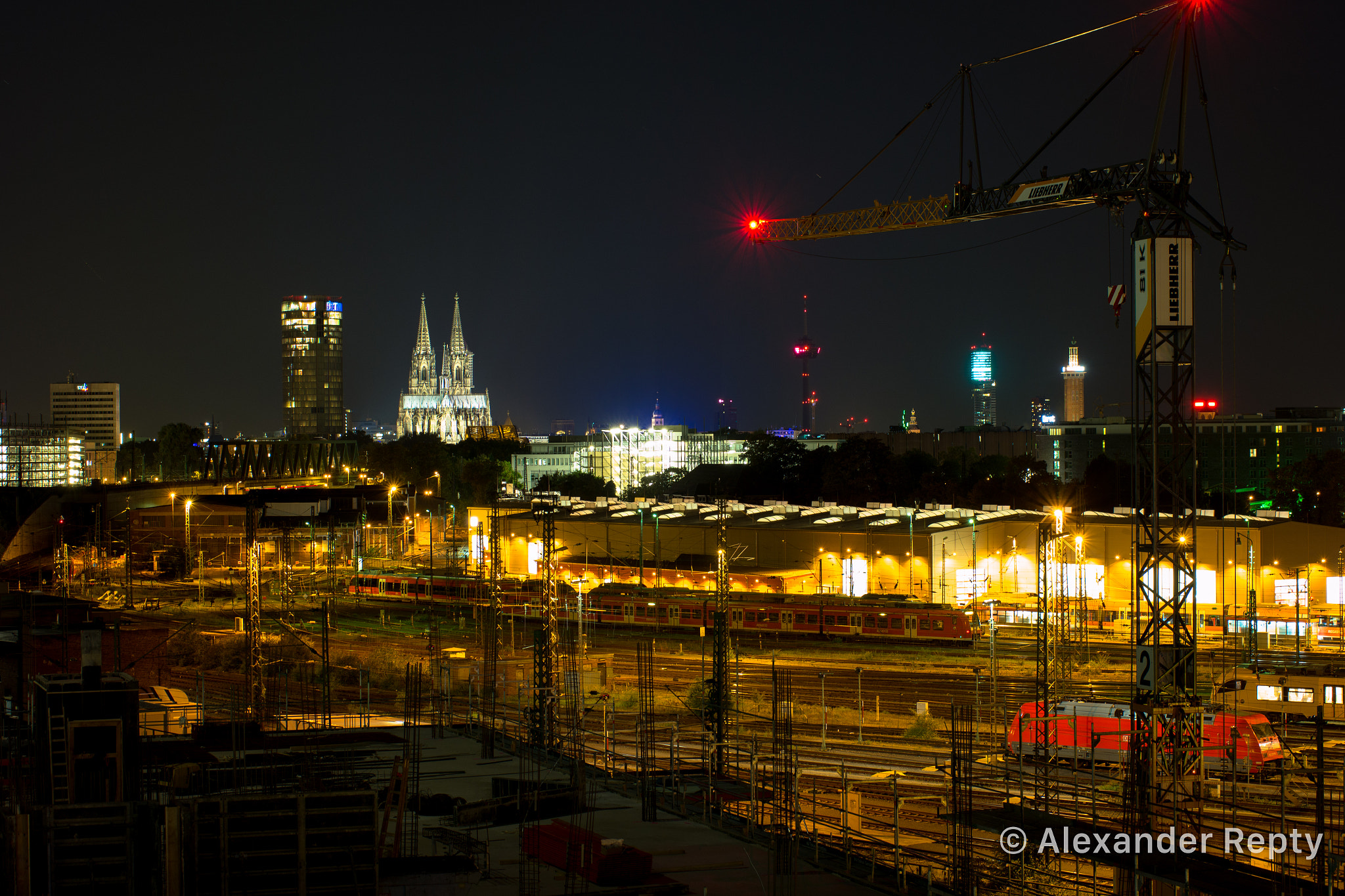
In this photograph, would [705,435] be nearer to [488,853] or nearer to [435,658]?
[435,658]

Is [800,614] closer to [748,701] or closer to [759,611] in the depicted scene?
[759,611]

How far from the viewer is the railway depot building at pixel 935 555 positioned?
28.9m

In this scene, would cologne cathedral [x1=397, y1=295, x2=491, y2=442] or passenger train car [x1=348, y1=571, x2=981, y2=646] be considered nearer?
passenger train car [x1=348, y1=571, x2=981, y2=646]

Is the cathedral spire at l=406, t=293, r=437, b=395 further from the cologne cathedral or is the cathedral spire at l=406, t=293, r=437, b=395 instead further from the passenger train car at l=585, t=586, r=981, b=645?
the passenger train car at l=585, t=586, r=981, b=645

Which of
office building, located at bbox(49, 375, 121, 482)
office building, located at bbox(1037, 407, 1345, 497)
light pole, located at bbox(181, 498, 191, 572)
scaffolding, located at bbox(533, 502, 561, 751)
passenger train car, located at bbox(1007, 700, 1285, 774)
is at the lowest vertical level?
passenger train car, located at bbox(1007, 700, 1285, 774)

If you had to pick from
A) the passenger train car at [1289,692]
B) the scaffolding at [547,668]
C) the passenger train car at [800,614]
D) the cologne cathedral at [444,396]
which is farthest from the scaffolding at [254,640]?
the cologne cathedral at [444,396]

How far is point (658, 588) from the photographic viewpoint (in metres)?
30.5

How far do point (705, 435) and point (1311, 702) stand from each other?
90.8 m

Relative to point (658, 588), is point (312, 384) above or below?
above

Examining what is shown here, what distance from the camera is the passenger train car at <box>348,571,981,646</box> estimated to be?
26172 mm

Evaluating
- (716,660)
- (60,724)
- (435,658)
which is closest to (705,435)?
(435,658)

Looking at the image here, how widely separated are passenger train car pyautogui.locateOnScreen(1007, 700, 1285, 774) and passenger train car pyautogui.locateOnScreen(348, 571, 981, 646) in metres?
9.83

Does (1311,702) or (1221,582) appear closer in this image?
(1311,702)

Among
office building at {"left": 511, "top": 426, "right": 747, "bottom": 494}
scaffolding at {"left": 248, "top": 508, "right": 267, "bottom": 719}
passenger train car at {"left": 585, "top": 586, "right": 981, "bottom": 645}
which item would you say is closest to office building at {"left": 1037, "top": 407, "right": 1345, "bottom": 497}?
office building at {"left": 511, "top": 426, "right": 747, "bottom": 494}
